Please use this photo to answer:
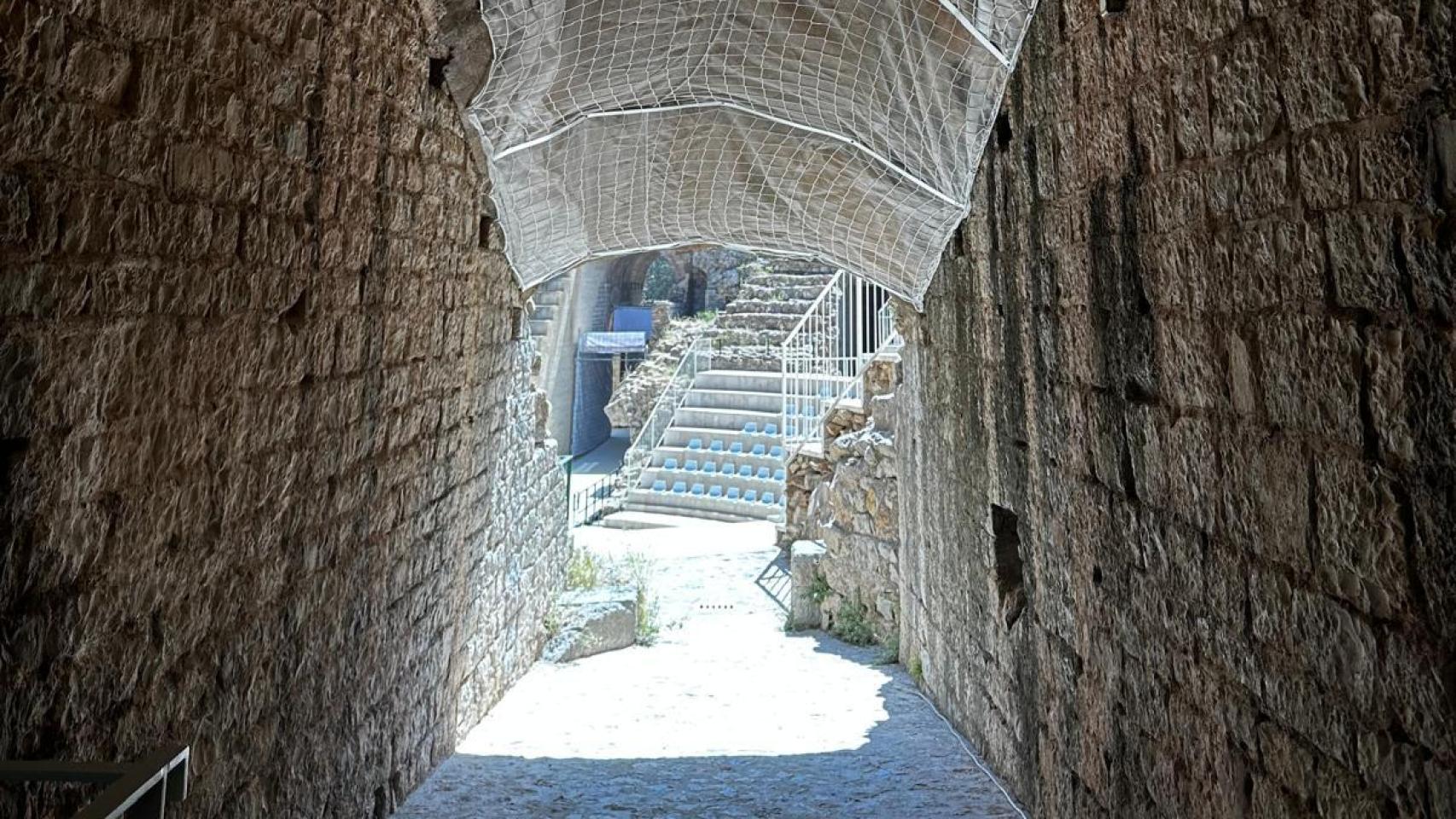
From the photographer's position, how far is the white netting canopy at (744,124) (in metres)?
3.95

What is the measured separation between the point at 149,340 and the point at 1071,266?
7.81ft

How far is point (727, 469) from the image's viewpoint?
50.6ft

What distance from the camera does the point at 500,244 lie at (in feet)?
17.0

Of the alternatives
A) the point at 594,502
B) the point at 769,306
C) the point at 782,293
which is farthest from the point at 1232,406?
the point at 782,293

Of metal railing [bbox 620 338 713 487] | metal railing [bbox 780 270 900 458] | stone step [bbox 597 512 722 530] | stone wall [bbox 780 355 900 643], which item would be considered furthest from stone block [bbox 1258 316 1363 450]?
metal railing [bbox 620 338 713 487]

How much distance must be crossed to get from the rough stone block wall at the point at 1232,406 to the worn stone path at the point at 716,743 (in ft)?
2.33

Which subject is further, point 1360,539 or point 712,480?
point 712,480

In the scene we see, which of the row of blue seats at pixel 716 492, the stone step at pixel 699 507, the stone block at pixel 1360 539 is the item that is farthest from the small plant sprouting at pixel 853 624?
the row of blue seats at pixel 716 492

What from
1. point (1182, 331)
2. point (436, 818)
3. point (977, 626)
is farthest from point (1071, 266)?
point (436, 818)

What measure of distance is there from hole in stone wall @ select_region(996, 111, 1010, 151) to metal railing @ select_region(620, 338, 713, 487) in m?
12.5

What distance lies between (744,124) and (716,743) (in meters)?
2.99

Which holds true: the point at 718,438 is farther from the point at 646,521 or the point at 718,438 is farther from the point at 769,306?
the point at 769,306

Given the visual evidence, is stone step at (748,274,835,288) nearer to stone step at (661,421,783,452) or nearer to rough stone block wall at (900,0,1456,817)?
stone step at (661,421,783,452)

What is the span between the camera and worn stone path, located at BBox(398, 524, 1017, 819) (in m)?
4.06
